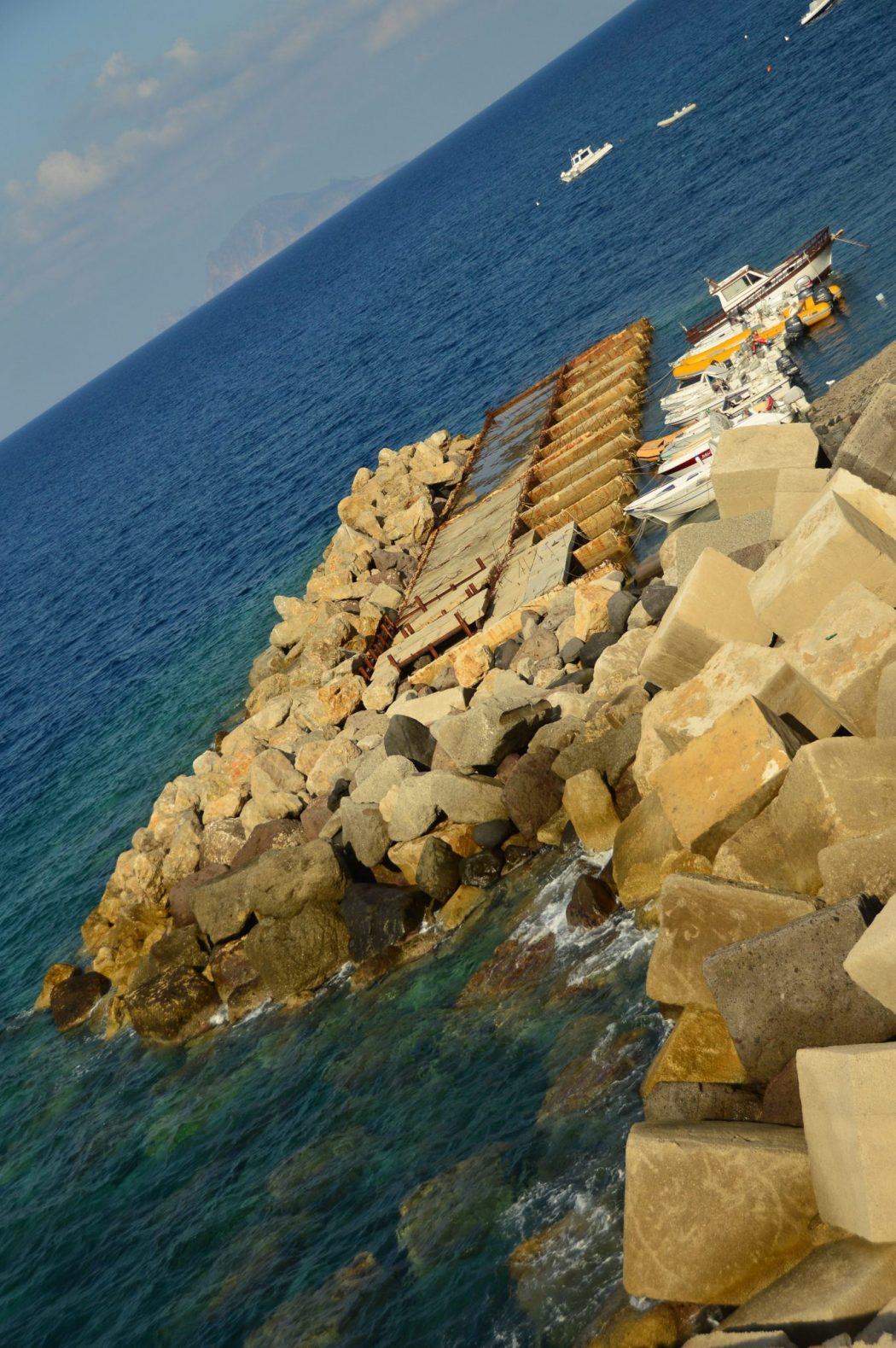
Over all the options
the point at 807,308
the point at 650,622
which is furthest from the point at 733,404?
the point at 650,622

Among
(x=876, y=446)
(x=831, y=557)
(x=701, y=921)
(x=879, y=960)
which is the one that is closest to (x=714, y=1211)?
(x=879, y=960)

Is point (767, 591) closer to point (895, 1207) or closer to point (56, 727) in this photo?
point (895, 1207)

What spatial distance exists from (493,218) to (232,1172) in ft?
422

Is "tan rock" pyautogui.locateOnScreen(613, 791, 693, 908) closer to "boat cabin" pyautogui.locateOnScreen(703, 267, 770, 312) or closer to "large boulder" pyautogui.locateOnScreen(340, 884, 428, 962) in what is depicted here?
"large boulder" pyautogui.locateOnScreen(340, 884, 428, 962)

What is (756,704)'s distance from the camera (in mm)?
12266

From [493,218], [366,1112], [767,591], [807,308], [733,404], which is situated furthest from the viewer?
[493,218]

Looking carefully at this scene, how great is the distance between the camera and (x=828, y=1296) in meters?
7.19

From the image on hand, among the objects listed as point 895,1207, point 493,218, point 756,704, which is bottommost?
point 895,1207

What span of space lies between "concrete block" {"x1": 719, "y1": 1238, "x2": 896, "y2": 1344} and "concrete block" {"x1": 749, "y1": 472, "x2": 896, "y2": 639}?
23.2ft

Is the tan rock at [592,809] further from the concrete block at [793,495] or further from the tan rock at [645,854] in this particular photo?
the concrete block at [793,495]

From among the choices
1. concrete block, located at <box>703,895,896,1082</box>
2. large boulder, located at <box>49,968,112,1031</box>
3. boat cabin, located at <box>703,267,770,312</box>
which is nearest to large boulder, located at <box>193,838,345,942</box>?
large boulder, located at <box>49,968,112,1031</box>

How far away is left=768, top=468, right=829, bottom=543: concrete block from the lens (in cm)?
1538

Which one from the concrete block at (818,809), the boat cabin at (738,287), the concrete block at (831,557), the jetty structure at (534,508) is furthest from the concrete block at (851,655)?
the boat cabin at (738,287)

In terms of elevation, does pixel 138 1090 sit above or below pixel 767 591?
below
